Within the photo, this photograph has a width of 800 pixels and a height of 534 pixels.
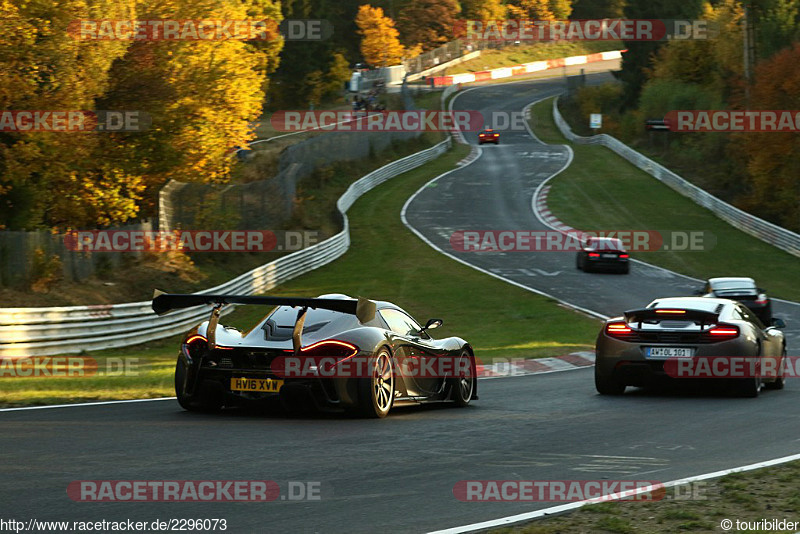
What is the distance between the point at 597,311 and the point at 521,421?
1965 cm

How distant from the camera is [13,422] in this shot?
388 inches

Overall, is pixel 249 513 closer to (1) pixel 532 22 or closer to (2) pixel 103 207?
(2) pixel 103 207

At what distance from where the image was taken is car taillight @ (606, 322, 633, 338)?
13.6m

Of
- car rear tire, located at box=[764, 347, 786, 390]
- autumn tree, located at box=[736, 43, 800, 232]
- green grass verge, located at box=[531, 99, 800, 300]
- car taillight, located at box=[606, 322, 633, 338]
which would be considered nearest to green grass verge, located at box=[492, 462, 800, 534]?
car taillight, located at box=[606, 322, 633, 338]

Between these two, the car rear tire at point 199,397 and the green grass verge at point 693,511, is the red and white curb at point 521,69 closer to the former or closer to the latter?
the car rear tire at point 199,397

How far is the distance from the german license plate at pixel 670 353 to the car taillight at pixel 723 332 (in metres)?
0.32

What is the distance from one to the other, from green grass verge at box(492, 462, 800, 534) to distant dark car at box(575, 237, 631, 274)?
1173 inches

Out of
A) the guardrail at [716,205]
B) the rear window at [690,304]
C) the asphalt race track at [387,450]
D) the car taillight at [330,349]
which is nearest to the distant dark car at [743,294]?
the asphalt race track at [387,450]

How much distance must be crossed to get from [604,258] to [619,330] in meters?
23.9

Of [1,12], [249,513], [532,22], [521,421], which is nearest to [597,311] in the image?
[1,12]

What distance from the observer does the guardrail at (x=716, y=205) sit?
45.2m

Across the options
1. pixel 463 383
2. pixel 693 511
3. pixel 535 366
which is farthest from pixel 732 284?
pixel 693 511

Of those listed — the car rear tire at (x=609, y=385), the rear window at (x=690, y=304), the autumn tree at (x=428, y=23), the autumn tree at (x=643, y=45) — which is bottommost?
the car rear tire at (x=609, y=385)

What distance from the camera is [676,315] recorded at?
1351 cm
